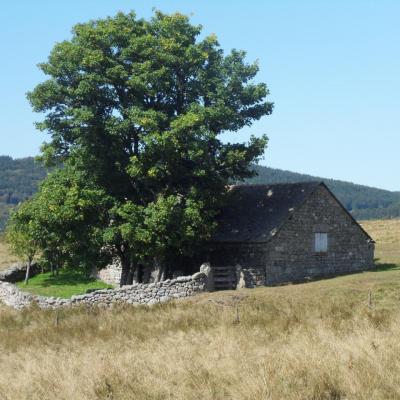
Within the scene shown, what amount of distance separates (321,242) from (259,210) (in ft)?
13.8

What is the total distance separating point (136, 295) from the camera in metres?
32.5

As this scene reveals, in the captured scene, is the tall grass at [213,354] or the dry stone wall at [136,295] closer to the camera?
the tall grass at [213,354]

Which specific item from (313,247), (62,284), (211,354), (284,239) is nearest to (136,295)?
(284,239)

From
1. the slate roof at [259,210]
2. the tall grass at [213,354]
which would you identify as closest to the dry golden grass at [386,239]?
the slate roof at [259,210]

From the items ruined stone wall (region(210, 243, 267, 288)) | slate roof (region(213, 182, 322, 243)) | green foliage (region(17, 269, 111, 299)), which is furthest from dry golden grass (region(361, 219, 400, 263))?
green foliage (region(17, 269, 111, 299))

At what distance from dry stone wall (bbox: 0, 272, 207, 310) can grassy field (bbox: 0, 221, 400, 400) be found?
5.76 meters

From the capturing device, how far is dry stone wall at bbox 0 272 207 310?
31.7 m

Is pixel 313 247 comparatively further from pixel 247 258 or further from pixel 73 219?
pixel 73 219

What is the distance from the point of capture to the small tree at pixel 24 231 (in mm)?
34844

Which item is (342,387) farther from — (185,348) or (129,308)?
(129,308)

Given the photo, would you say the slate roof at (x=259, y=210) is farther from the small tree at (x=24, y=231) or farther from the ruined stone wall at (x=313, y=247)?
the small tree at (x=24, y=231)

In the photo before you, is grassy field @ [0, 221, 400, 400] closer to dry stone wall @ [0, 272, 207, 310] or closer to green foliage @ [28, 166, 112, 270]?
dry stone wall @ [0, 272, 207, 310]

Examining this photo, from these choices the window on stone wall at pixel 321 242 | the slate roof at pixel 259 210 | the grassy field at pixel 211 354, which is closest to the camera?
the grassy field at pixel 211 354

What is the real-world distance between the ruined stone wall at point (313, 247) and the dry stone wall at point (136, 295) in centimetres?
475
